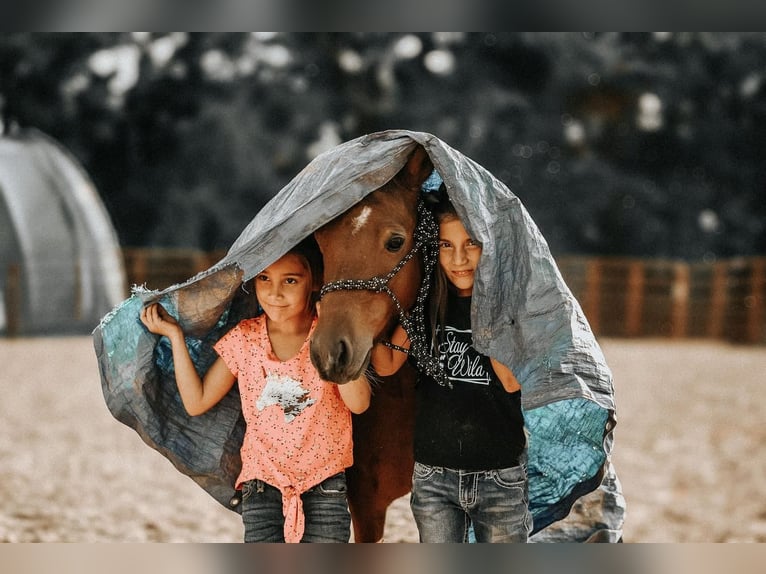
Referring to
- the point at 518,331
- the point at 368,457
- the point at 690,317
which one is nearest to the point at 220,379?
the point at 368,457

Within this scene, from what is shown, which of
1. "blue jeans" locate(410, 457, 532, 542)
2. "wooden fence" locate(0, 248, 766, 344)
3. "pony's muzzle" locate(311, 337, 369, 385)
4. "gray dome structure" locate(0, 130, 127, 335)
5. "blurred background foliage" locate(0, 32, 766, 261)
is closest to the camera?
"pony's muzzle" locate(311, 337, 369, 385)

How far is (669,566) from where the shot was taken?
269 cm

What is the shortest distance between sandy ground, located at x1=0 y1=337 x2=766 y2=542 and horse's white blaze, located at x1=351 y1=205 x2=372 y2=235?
182cm

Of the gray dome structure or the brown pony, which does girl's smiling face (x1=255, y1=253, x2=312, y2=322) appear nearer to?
the brown pony

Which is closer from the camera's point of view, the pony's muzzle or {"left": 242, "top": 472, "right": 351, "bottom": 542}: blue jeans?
the pony's muzzle

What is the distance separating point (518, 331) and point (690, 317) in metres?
11.1

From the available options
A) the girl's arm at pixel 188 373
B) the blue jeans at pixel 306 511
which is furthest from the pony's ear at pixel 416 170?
the blue jeans at pixel 306 511

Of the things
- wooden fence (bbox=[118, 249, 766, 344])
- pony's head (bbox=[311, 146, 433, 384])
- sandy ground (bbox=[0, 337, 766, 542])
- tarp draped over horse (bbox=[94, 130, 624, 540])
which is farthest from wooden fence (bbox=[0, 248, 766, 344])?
pony's head (bbox=[311, 146, 433, 384])

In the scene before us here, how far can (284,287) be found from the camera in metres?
2.39

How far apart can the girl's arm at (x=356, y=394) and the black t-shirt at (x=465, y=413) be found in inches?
6.4

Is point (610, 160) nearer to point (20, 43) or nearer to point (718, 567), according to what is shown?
→ point (20, 43)

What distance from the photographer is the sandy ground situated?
502 cm

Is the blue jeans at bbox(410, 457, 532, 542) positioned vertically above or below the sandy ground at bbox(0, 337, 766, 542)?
above

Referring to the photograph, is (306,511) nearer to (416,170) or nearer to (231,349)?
(231,349)
